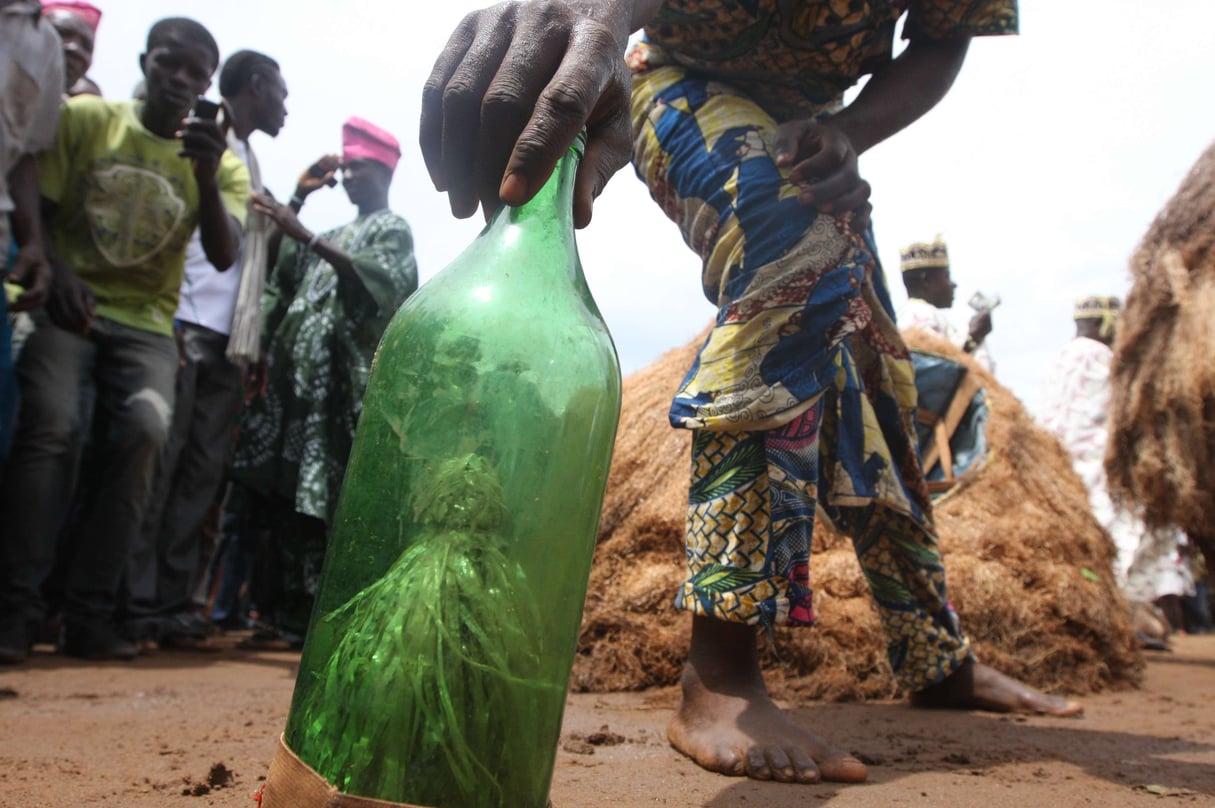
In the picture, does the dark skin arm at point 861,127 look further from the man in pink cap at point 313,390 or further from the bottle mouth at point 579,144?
the man in pink cap at point 313,390

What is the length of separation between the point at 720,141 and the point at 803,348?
442 mm

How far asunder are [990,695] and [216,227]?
9.33 ft

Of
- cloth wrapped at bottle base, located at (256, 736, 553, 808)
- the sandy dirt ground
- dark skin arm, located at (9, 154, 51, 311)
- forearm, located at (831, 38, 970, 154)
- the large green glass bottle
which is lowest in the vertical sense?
Answer: the sandy dirt ground

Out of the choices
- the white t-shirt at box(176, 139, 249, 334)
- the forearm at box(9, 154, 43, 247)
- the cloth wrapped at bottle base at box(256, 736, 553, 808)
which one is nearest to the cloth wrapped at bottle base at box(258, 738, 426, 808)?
the cloth wrapped at bottle base at box(256, 736, 553, 808)

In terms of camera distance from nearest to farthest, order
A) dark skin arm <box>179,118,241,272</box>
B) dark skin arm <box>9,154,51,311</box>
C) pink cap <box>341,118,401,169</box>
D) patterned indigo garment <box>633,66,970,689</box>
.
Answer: patterned indigo garment <box>633,66,970,689</box>, dark skin arm <box>9,154,51,311</box>, dark skin arm <box>179,118,241,272</box>, pink cap <box>341,118,401,169</box>

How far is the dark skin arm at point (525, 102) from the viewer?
96 centimetres

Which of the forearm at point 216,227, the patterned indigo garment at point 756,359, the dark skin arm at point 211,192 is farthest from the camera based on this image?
the forearm at point 216,227

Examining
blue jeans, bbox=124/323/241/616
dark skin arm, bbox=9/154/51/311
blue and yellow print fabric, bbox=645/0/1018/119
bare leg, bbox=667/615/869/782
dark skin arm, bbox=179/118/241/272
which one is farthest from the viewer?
blue jeans, bbox=124/323/241/616

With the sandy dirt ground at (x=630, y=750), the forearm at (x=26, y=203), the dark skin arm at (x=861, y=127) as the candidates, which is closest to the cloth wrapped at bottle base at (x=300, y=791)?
the sandy dirt ground at (x=630, y=750)

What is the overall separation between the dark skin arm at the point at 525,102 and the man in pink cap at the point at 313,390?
2740 mm

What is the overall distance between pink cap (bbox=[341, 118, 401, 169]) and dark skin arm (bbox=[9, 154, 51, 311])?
1.73m

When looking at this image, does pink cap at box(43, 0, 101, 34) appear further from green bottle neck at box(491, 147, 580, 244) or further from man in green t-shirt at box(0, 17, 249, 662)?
green bottle neck at box(491, 147, 580, 244)

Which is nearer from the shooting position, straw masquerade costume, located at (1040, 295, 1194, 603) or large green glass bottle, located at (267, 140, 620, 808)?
large green glass bottle, located at (267, 140, 620, 808)

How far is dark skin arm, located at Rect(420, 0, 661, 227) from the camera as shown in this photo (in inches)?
37.8
